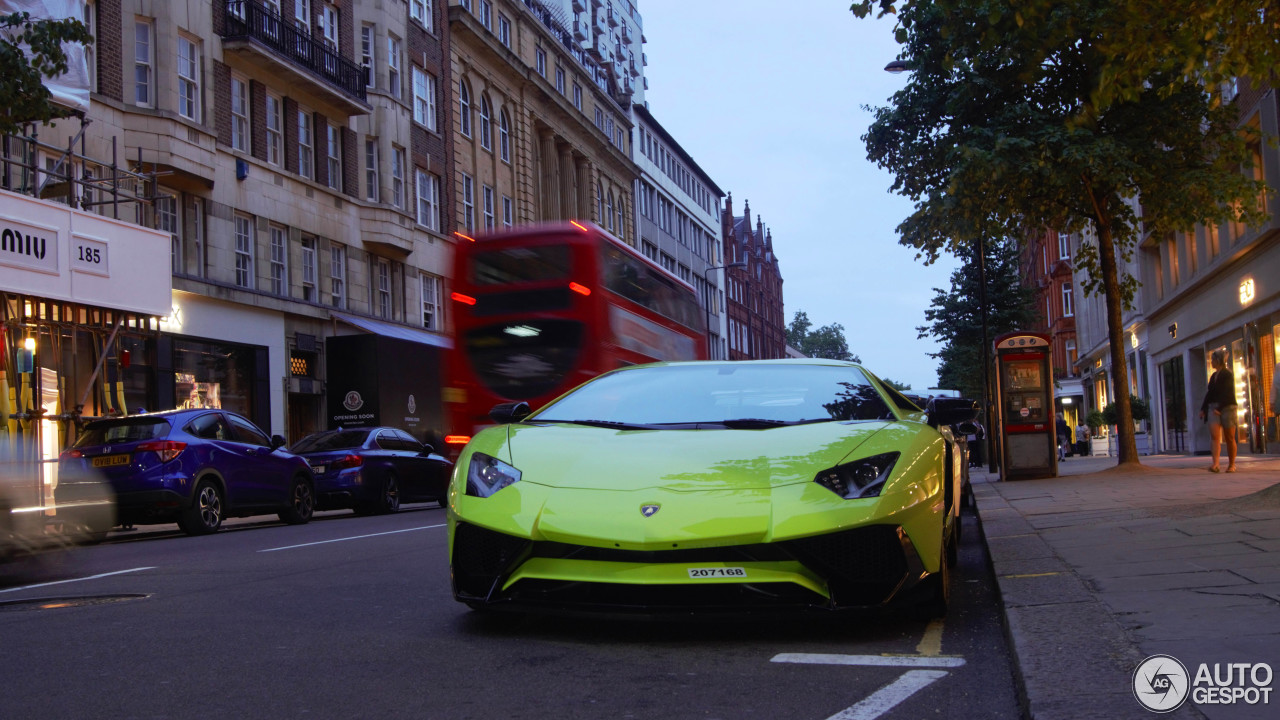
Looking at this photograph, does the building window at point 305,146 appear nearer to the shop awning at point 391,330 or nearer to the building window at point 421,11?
the shop awning at point 391,330

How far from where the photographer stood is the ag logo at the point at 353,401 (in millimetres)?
29953

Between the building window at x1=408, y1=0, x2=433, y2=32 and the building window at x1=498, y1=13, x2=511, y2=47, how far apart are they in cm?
620

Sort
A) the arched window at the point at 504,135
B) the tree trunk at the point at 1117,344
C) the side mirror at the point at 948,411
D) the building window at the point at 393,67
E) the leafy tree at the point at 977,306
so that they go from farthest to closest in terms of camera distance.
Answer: the leafy tree at the point at 977,306
the arched window at the point at 504,135
the building window at the point at 393,67
the tree trunk at the point at 1117,344
the side mirror at the point at 948,411

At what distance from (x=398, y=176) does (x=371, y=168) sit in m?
1.33

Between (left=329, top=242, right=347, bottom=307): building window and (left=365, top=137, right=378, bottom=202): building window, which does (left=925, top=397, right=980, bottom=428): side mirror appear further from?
(left=365, top=137, right=378, bottom=202): building window

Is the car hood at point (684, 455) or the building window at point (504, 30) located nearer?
the car hood at point (684, 455)

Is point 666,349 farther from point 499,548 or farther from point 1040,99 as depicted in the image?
point 499,548

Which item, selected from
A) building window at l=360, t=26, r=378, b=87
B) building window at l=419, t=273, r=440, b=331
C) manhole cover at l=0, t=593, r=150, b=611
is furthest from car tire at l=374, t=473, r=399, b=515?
building window at l=360, t=26, r=378, b=87

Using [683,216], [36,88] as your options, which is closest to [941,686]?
[36,88]

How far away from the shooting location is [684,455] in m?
5.36

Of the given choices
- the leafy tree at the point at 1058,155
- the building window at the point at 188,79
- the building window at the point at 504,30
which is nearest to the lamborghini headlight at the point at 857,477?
the leafy tree at the point at 1058,155

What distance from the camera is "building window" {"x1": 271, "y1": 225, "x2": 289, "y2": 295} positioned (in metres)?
29.3

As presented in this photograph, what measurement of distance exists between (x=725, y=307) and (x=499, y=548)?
275 ft

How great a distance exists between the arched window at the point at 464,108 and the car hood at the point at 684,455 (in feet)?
119
